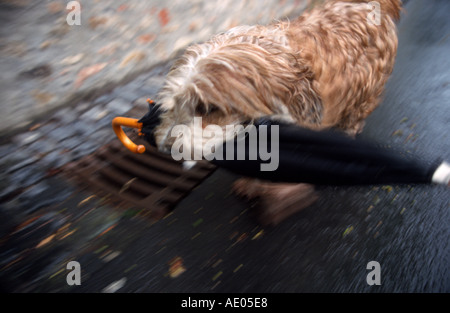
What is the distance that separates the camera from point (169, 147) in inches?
79.0

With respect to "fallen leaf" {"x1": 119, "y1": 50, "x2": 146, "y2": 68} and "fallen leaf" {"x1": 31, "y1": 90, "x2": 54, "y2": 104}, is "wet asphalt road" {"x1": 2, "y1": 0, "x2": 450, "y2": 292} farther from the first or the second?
"fallen leaf" {"x1": 119, "y1": 50, "x2": 146, "y2": 68}

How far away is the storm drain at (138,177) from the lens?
2.63 metres

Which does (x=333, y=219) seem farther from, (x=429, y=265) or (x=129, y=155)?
(x=129, y=155)

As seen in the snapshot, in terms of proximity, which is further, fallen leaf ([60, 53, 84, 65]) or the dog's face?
fallen leaf ([60, 53, 84, 65])

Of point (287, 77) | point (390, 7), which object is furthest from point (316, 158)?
point (390, 7)

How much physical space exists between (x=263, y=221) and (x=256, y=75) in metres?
1.15

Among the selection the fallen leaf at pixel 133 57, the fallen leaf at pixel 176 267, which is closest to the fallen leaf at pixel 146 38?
the fallen leaf at pixel 133 57

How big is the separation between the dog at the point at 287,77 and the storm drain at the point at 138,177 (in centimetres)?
49

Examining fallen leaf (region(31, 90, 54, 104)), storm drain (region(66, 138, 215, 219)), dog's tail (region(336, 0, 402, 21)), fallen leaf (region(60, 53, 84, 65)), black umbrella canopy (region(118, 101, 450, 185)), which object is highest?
dog's tail (region(336, 0, 402, 21))

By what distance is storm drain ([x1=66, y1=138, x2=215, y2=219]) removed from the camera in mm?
2633

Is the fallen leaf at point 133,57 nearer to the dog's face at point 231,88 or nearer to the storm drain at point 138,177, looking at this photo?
the storm drain at point 138,177

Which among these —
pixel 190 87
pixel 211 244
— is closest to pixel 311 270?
pixel 211 244

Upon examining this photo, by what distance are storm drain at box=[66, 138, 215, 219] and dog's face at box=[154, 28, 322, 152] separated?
734 mm

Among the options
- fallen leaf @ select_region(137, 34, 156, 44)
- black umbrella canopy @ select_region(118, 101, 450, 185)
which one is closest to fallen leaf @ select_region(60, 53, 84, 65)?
fallen leaf @ select_region(137, 34, 156, 44)
